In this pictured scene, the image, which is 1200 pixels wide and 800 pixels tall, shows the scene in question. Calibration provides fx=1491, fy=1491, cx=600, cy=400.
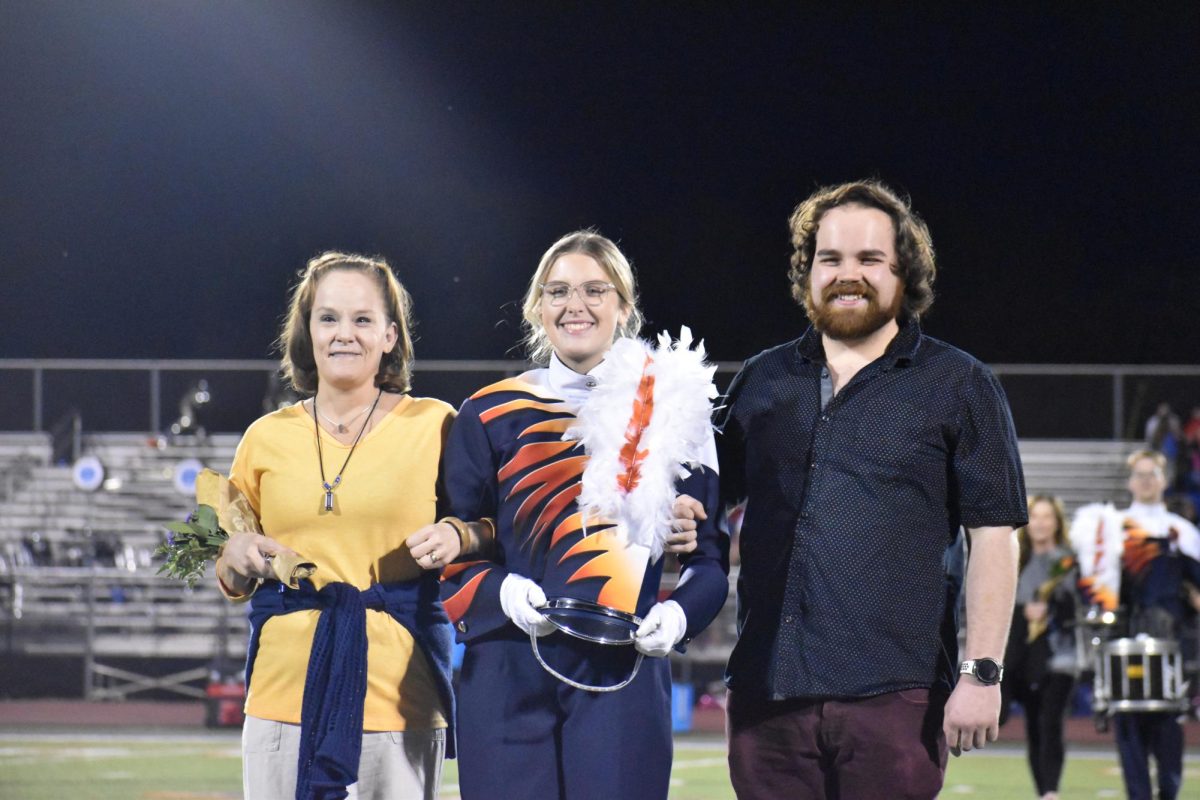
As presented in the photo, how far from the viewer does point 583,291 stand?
11.3 feet

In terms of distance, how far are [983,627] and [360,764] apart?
1411mm

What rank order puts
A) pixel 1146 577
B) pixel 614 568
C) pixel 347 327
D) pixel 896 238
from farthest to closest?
pixel 1146 577 → pixel 347 327 → pixel 896 238 → pixel 614 568

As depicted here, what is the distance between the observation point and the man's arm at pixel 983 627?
10.2 ft

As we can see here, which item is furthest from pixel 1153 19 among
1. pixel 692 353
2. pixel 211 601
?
pixel 692 353

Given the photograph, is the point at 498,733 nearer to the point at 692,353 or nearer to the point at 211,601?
the point at 692,353

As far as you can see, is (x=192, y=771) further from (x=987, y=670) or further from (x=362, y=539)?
(x=987, y=670)

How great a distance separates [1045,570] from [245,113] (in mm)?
16646

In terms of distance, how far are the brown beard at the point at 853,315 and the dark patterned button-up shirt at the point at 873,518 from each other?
8 cm

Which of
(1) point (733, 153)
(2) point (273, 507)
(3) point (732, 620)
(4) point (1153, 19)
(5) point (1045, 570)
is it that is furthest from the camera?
(1) point (733, 153)

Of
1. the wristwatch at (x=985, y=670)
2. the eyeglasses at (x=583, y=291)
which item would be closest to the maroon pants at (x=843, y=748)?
the wristwatch at (x=985, y=670)

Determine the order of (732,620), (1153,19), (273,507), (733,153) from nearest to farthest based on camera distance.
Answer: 1. (273,507)
2. (732,620)
3. (1153,19)
4. (733,153)

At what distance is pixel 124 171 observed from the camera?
23062 millimetres

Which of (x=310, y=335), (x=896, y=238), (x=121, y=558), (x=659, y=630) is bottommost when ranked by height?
(x=121, y=558)

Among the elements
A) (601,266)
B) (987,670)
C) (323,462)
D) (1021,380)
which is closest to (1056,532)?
(987,670)
